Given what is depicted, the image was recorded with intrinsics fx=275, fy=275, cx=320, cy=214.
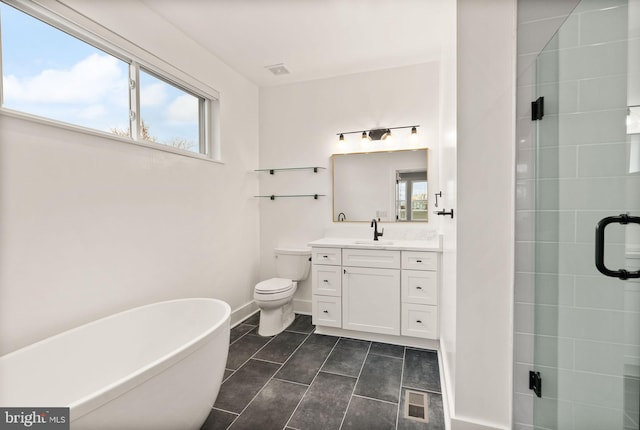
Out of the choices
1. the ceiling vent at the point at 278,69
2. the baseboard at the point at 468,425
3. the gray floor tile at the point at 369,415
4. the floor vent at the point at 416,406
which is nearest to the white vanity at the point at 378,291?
the floor vent at the point at 416,406

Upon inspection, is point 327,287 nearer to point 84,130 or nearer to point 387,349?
point 387,349

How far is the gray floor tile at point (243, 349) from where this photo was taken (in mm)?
2124

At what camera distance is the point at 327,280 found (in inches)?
102

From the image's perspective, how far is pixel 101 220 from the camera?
66.0 inches

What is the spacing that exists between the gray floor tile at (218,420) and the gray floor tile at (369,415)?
0.63 metres

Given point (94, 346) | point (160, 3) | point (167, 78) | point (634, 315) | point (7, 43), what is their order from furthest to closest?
point (167, 78) → point (160, 3) → point (94, 346) → point (7, 43) → point (634, 315)

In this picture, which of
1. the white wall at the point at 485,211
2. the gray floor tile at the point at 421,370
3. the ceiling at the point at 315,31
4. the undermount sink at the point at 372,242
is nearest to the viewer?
the white wall at the point at 485,211

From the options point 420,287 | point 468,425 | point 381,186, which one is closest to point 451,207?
point 420,287

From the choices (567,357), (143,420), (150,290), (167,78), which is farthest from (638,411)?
(167,78)

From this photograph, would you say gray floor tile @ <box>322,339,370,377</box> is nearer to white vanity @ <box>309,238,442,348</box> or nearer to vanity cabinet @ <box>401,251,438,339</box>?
white vanity @ <box>309,238,442,348</box>

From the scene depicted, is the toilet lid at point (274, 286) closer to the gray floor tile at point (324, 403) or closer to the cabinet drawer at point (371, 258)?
the cabinet drawer at point (371, 258)

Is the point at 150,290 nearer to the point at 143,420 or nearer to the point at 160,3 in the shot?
the point at 143,420

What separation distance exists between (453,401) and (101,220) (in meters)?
2.23

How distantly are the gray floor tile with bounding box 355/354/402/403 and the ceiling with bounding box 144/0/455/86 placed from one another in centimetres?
228
